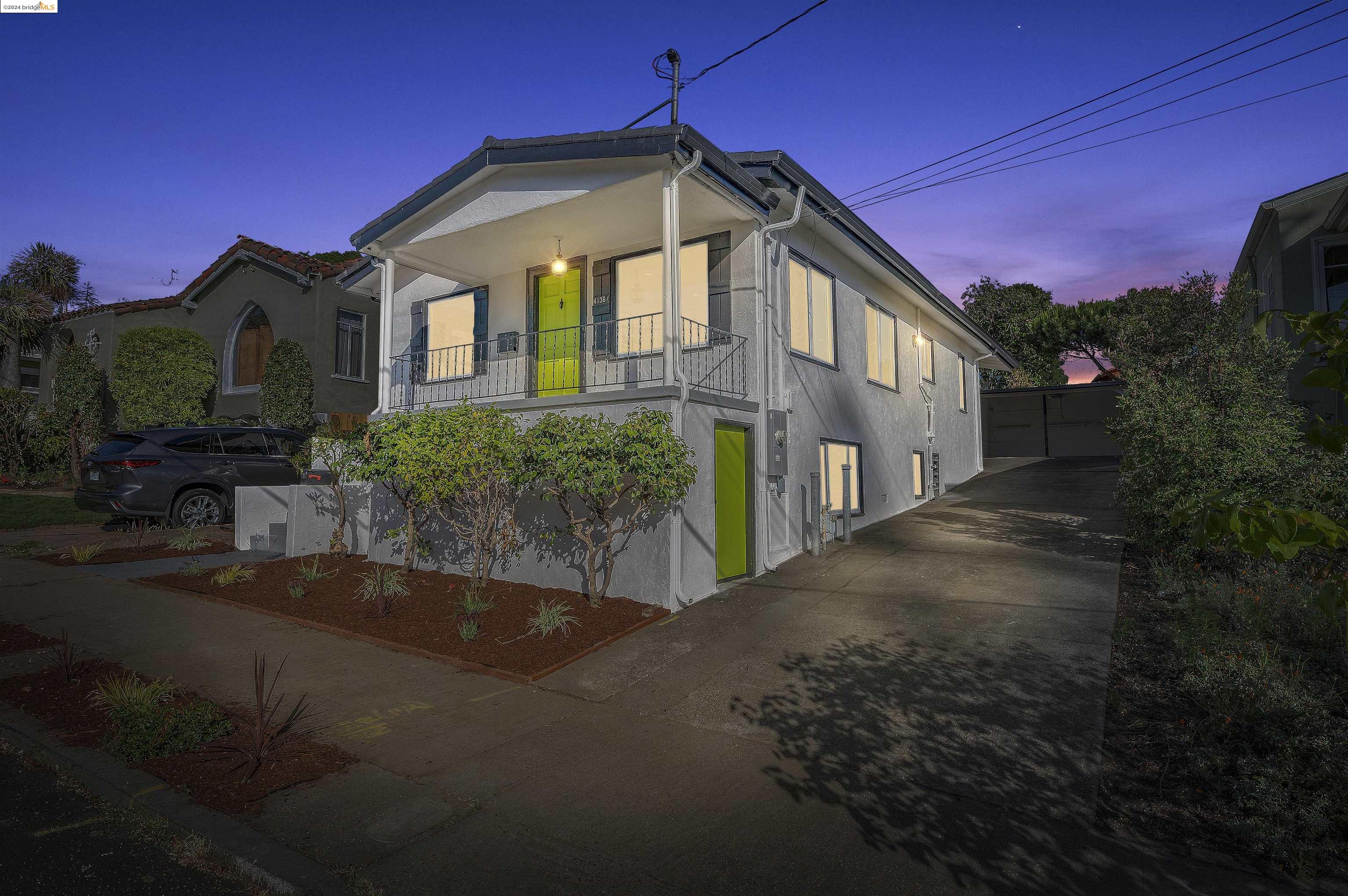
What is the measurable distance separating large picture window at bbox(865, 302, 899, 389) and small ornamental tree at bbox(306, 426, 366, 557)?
8.21m

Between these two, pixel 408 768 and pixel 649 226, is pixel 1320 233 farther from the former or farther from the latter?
pixel 408 768

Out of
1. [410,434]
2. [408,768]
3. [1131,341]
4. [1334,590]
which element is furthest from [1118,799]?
[1131,341]

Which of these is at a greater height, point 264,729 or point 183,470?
point 183,470

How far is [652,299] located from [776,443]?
8.99ft

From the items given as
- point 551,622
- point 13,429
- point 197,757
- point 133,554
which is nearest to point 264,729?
point 197,757

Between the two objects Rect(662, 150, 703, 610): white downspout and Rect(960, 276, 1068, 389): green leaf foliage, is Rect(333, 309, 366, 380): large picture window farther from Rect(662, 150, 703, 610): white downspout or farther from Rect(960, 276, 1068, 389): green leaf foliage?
Rect(960, 276, 1068, 389): green leaf foliage

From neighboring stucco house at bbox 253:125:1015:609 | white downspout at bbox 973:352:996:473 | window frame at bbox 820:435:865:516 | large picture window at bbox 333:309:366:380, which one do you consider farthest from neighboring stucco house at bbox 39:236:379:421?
white downspout at bbox 973:352:996:473

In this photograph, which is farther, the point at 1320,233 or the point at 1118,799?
the point at 1320,233

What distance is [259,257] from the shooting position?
17.5m

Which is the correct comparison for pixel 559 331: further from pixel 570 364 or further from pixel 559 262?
pixel 559 262

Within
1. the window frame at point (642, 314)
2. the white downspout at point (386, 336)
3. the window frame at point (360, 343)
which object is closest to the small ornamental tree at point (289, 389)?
the window frame at point (360, 343)

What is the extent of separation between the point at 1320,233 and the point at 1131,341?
561 cm

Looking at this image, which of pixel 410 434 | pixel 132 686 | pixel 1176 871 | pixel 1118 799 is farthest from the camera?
pixel 410 434

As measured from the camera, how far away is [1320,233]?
1279 centimetres
